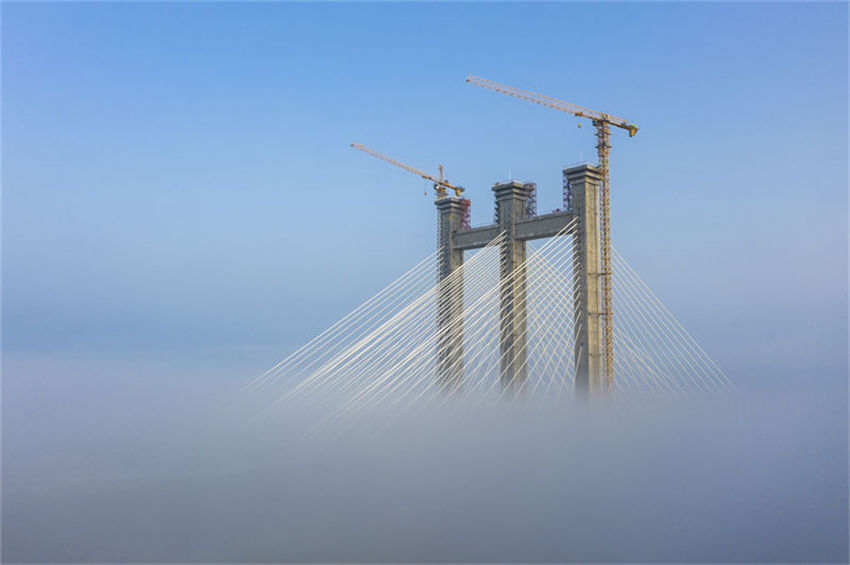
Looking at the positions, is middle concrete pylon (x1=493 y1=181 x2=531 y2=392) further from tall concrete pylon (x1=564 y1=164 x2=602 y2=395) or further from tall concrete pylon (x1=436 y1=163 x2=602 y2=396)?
tall concrete pylon (x1=564 y1=164 x2=602 y2=395)

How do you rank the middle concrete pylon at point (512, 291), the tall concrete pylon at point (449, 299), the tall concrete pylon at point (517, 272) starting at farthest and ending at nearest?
1. the tall concrete pylon at point (449, 299)
2. the middle concrete pylon at point (512, 291)
3. the tall concrete pylon at point (517, 272)

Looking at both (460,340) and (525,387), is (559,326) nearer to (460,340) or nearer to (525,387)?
(525,387)

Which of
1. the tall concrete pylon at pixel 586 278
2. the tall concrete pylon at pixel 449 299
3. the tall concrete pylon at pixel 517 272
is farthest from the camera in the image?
the tall concrete pylon at pixel 449 299

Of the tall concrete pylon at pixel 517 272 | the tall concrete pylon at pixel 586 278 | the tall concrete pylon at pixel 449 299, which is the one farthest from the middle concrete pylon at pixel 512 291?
the tall concrete pylon at pixel 586 278

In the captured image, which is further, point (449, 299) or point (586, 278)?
point (449, 299)

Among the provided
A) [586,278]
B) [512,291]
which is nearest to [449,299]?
[512,291]

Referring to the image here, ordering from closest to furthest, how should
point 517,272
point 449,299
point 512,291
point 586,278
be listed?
point 586,278
point 517,272
point 512,291
point 449,299

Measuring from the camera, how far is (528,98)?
45.0 m

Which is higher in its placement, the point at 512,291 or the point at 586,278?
the point at 586,278

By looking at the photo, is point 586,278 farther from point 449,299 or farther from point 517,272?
point 449,299

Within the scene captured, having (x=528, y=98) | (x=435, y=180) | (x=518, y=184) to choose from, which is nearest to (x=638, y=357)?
(x=518, y=184)

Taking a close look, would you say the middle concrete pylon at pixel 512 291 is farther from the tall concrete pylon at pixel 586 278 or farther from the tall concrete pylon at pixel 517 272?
the tall concrete pylon at pixel 586 278

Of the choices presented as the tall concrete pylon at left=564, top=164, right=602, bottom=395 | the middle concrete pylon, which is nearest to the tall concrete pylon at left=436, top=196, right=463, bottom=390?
the middle concrete pylon

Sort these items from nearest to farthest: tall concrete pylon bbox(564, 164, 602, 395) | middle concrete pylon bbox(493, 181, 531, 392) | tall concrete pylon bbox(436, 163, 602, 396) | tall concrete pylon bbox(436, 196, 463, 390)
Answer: tall concrete pylon bbox(564, 164, 602, 395) → tall concrete pylon bbox(436, 163, 602, 396) → middle concrete pylon bbox(493, 181, 531, 392) → tall concrete pylon bbox(436, 196, 463, 390)
